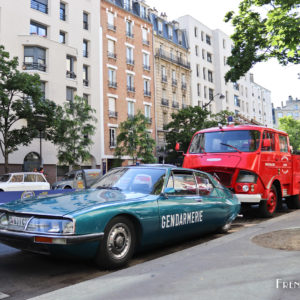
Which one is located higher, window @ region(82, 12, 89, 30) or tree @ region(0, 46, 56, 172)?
window @ region(82, 12, 89, 30)

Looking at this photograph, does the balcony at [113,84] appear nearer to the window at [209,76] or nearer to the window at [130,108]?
the window at [130,108]

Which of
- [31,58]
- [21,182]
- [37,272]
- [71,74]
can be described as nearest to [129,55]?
[71,74]

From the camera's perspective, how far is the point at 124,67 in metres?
37.5

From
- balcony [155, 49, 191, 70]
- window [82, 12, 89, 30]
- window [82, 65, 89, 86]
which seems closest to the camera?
window [82, 65, 89, 86]

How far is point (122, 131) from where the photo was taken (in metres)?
32.8

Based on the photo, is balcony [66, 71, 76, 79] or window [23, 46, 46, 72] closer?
window [23, 46, 46, 72]

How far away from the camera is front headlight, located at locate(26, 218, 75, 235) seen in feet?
14.3

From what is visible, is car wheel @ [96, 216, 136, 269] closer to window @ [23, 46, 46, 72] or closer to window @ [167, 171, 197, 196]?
window @ [167, 171, 197, 196]

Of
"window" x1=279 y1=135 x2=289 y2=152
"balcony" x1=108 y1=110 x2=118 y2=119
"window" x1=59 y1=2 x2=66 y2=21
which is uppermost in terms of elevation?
"window" x1=59 y1=2 x2=66 y2=21

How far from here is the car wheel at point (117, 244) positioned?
15.5 feet

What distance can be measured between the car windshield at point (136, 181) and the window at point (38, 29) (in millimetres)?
26282

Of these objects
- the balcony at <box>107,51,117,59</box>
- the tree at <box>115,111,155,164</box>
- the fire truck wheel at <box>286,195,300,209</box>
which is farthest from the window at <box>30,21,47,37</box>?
the fire truck wheel at <box>286,195,300,209</box>

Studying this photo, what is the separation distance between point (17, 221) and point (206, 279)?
254cm

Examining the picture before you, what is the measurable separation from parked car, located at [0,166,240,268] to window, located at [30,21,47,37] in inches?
1042
